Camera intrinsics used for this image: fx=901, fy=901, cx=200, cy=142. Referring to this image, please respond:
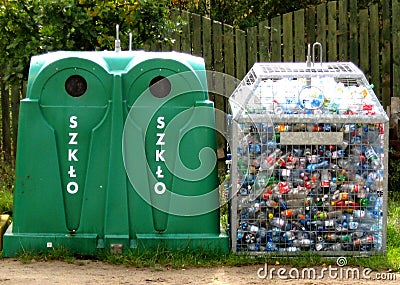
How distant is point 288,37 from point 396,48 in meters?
1.19

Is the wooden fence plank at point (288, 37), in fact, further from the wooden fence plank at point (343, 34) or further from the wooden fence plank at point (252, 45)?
the wooden fence plank at point (343, 34)

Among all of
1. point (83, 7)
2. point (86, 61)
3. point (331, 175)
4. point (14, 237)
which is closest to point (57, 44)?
point (83, 7)

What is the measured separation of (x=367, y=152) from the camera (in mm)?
6152

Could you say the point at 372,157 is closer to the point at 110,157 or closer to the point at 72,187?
the point at 110,157

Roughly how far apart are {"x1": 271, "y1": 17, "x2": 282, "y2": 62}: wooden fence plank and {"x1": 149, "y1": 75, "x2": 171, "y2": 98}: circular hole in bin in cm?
388

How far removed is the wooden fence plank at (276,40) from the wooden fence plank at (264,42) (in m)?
0.05

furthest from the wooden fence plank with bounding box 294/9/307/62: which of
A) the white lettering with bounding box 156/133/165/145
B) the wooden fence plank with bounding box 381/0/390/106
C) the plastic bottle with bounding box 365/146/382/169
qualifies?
the white lettering with bounding box 156/133/165/145

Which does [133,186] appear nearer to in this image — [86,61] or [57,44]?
[86,61]

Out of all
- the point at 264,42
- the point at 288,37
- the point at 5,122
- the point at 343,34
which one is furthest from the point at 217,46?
the point at 5,122

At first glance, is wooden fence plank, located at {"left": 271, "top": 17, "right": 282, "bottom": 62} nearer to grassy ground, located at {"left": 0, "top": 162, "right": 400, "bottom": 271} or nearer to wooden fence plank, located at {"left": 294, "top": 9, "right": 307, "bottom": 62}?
wooden fence plank, located at {"left": 294, "top": 9, "right": 307, "bottom": 62}

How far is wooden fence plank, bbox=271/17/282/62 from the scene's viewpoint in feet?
32.1

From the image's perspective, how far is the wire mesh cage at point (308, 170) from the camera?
6.09 meters

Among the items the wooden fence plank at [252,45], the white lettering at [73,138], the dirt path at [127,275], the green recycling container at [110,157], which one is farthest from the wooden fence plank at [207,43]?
the dirt path at [127,275]

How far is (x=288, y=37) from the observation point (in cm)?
980
